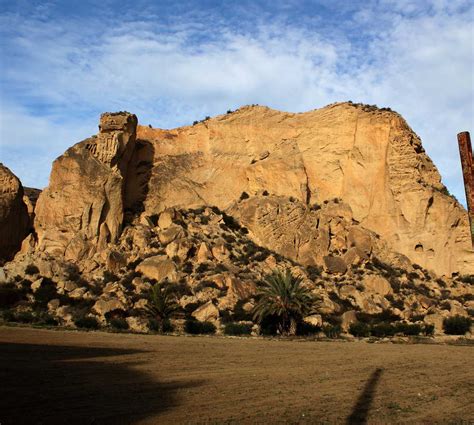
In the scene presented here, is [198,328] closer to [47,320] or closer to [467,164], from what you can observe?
[47,320]

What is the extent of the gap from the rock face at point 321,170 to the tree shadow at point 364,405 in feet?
122

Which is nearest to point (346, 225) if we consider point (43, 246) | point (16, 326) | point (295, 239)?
point (295, 239)

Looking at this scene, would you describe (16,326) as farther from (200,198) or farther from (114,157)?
(200,198)

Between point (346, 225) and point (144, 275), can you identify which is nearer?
point (144, 275)

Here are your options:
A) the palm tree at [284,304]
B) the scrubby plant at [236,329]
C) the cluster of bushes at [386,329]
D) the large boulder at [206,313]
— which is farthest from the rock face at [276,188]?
the scrubby plant at [236,329]

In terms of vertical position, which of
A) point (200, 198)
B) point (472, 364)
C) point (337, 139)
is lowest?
point (472, 364)

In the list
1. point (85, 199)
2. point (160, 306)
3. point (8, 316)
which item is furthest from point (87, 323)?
point (85, 199)

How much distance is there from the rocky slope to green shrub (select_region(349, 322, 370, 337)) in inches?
87.2

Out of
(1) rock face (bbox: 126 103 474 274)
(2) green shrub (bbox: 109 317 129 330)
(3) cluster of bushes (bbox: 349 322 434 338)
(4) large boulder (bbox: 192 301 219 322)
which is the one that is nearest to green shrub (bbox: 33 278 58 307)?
(2) green shrub (bbox: 109 317 129 330)

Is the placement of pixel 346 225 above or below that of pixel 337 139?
below

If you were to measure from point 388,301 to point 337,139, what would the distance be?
19.6 m

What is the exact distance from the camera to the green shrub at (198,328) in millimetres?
34438

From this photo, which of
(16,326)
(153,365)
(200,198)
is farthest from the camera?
(200,198)

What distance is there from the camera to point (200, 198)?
175ft
